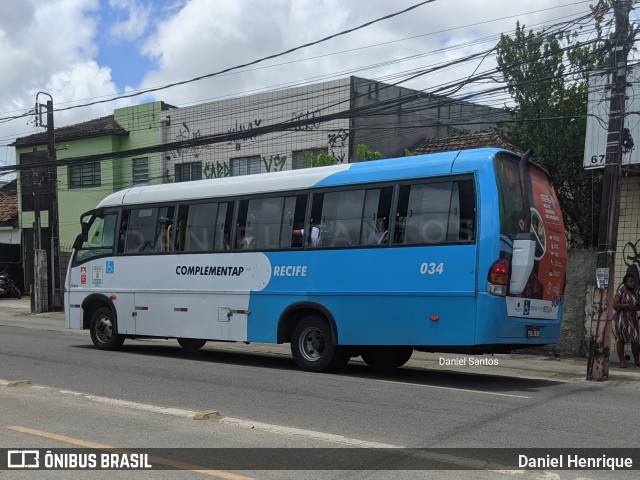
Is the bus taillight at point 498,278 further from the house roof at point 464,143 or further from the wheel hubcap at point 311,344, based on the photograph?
the house roof at point 464,143

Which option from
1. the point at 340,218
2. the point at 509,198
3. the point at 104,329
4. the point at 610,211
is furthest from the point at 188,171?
the point at 509,198

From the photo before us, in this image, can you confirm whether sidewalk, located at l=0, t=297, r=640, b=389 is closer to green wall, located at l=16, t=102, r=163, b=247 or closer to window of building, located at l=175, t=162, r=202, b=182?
window of building, located at l=175, t=162, r=202, b=182

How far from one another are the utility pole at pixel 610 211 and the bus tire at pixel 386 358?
294 centimetres

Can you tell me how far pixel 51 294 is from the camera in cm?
2553

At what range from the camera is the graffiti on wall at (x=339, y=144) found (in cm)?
2181

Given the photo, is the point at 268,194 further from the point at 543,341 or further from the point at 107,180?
the point at 107,180

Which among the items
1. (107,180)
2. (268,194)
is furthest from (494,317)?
(107,180)

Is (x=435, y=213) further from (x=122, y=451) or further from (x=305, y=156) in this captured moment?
(x=305, y=156)

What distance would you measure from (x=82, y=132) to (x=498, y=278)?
83.1ft

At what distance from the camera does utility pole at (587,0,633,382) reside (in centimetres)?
1094

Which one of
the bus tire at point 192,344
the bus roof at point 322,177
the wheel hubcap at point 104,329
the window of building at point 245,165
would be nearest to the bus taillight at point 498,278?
the bus roof at point 322,177

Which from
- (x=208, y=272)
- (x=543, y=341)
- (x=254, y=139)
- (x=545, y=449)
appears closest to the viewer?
(x=545, y=449)

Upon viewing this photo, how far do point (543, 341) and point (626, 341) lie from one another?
3.55 metres

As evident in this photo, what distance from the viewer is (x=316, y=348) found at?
10961 mm
